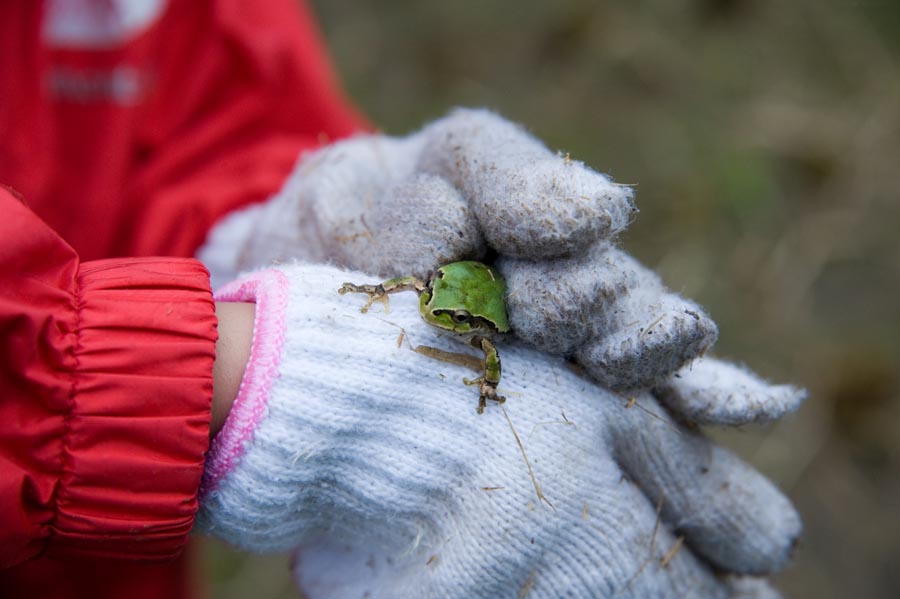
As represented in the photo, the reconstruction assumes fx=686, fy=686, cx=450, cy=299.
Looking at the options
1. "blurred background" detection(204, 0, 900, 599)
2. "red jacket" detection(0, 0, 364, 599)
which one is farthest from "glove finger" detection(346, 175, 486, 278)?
"blurred background" detection(204, 0, 900, 599)

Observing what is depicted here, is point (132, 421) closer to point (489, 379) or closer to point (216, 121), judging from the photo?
point (489, 379)

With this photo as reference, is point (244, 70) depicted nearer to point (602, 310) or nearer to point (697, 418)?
point (602, 310)

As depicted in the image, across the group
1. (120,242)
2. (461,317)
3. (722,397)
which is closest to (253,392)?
(461,317)

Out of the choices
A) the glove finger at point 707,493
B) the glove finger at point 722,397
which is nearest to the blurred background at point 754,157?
Answer: the glove finger at point 707,493

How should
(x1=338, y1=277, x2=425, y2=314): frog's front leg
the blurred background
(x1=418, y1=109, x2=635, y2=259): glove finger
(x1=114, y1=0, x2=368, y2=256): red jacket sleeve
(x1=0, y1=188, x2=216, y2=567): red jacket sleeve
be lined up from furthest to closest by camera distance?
1. the blurred background
2. (x1=114, y1=0, x2=368, y2=256): red jacket sleeve
3. (x1=338, y1=277, x2=425, y2=314): frog's front leg
4. (x1=418, y1=109, x2=635, y2=259): glove finger
5. (x1=0, y1=188, x2=216, y2=567): red jacket sleeve

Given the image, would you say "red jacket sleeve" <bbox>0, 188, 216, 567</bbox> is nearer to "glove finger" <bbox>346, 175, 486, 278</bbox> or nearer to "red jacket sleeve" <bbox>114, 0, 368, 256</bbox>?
"glove finger" <bbox>346, 175, 486, 278</bbox>

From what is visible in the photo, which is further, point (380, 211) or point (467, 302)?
point (380, 211)

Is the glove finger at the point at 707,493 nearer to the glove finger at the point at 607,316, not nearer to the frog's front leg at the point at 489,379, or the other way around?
the glove finger at the point at 607,316
